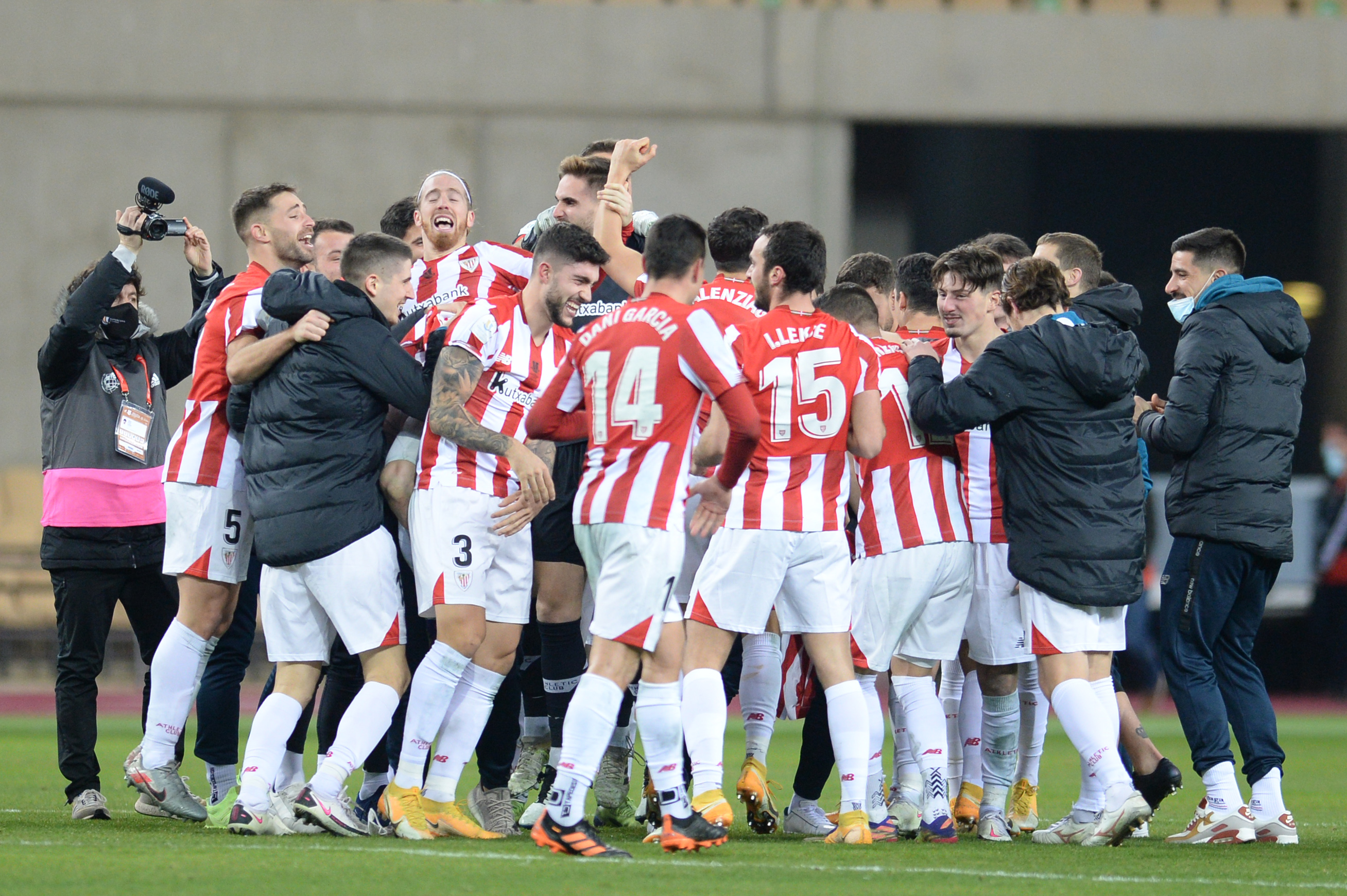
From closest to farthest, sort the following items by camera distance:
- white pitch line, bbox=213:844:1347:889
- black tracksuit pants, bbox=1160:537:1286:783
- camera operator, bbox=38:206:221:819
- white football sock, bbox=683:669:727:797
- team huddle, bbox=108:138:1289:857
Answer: white pitch line, bbox=213:844:1347:889 → team huddle, bbox=108:138:1289:857 → white football sock, bbox=683:669:727:797 → black tracksuit pants, bbox=1160:537:1286:783 → camera operator, bbox=38:206:221:819

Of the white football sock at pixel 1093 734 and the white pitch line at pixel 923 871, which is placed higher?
the white football sock at pixel 1093 734

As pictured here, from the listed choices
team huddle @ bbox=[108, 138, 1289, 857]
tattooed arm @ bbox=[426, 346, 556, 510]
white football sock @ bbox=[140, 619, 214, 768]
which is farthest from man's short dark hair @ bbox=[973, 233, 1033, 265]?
white football sock @ bbox=[140, 619, 214, 768]

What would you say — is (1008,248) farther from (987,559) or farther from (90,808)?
(90,808)

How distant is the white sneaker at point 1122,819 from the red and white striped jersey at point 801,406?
141 centimetres

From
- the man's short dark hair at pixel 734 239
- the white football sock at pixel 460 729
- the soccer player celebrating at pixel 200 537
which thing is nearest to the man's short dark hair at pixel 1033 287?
the man's short dark hair at pixel 734 239

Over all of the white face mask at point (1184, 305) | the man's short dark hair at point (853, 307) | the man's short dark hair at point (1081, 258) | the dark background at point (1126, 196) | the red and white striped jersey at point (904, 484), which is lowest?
the red and white striped jersey at point (904, 484)

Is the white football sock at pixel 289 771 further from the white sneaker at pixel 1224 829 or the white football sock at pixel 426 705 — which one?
the white sneaker at pixel 1224 829

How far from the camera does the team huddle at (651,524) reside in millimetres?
5551

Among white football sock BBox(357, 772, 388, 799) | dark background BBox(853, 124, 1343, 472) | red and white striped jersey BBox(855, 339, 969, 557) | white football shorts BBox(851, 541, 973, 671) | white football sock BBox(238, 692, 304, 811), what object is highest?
dark background BBox(853, 124, 1343, 472)

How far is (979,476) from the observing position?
21.6 ft

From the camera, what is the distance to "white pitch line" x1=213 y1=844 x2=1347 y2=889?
16.5ft

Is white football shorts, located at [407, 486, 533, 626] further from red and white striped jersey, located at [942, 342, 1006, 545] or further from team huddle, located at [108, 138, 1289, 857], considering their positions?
red and white striped jersey, located at [942, 342, 1006, 545]

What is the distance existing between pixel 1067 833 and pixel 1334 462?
449 inches

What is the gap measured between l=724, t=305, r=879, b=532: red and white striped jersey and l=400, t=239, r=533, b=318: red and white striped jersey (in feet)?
4.21
